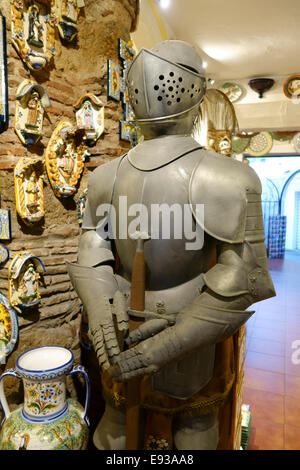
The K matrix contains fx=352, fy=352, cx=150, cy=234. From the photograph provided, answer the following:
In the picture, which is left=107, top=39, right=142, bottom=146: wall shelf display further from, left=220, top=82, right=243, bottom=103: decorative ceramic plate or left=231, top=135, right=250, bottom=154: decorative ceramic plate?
left=231, top=135, right=250, bottom=154: decorative ceramic plate

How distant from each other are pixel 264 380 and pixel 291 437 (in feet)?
2.50

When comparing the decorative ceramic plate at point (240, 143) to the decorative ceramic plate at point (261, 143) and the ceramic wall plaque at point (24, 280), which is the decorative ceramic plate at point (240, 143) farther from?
the ceramic wall plaque at point (24, 280)

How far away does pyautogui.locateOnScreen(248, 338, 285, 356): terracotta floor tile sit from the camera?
3.83m

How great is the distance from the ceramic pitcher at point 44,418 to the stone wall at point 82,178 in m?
0.35

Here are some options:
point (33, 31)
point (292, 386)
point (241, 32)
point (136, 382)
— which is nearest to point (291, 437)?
point (292, 386)

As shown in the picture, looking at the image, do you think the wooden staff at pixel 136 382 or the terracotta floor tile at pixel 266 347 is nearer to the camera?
the wooden staff at pixel 136 382

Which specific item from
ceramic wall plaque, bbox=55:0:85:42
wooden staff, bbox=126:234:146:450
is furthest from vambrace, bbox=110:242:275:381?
ceramic wall plaque, bbox=55:0:85:42

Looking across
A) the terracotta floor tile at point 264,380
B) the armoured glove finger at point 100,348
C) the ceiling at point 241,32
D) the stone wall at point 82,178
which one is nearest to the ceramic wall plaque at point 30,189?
the stone wall at point 82,178

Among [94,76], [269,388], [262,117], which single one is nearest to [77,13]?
[94,76]

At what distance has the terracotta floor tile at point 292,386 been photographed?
10.1 feet

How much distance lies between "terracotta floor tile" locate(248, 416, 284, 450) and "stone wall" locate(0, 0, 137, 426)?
54.9 inches

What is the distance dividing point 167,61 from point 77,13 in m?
1.07

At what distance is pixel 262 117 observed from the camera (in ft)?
18.8
